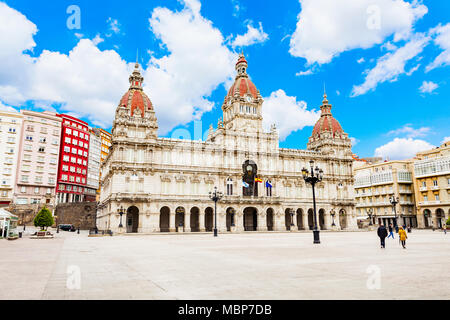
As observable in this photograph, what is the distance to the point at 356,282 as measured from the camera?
31.0ft

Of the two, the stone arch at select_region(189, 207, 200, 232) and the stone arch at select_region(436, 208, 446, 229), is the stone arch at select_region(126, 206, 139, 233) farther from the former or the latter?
the stone arch at select_region(436, 208, 446, 229)

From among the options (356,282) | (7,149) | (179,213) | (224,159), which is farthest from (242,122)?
(356,282)

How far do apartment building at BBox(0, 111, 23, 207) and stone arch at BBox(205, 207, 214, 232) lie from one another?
47.5 meters

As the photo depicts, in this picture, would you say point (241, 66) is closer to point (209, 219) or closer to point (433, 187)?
point (209, 219)

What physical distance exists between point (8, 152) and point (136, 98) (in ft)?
129

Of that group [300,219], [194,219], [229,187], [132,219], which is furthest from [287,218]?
[132,219]

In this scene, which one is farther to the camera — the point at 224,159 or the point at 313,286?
the point at 224,159

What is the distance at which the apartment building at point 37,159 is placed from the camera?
262 ft

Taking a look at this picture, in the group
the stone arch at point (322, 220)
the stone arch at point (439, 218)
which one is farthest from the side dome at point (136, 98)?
the stone arch at point (439, 218)

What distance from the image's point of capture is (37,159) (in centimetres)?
8175

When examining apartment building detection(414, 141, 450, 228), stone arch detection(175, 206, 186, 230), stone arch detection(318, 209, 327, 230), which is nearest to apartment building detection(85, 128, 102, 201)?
stone arch detection(175, 206, 186, 230)

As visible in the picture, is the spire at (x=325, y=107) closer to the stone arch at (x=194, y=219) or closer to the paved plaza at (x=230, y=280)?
the stone arch at (x=194, y=219)

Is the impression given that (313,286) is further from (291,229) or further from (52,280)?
(291,229)
